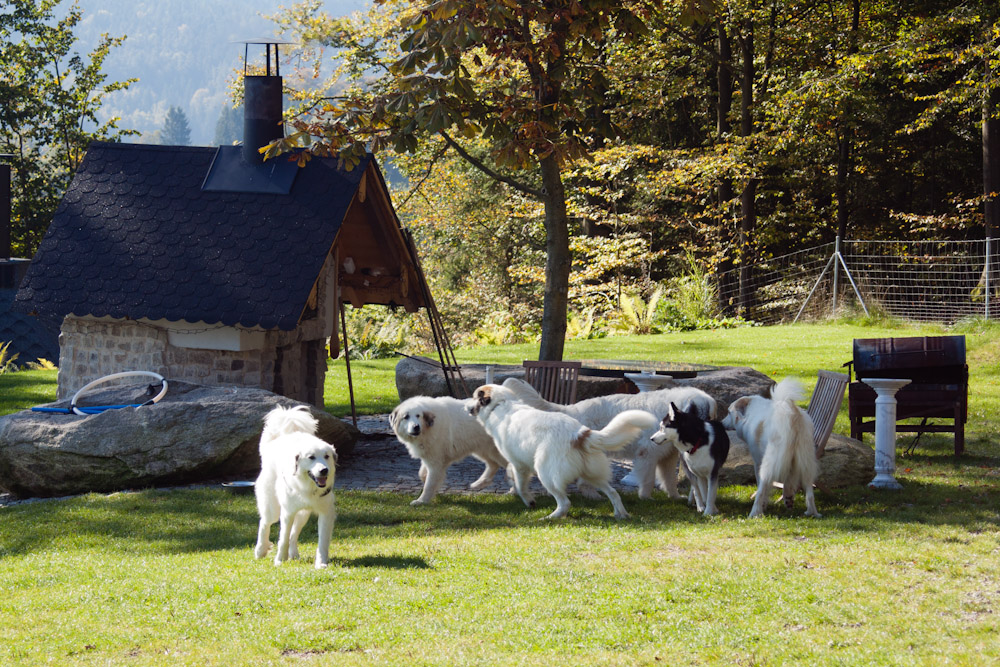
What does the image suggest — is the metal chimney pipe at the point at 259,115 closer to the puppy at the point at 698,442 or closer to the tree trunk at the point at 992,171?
the puppy at the point at 698,442

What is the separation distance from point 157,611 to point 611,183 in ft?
88.1

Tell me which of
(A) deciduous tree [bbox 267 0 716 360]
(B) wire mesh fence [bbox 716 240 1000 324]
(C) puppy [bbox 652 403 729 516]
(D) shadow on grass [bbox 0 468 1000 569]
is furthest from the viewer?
(B) wire mesh fence [bbox 716 240 1000 324]

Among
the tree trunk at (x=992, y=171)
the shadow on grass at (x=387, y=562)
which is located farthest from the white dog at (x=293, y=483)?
the tree trunk at (x=992, y=171)

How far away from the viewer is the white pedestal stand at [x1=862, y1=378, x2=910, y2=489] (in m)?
9.19

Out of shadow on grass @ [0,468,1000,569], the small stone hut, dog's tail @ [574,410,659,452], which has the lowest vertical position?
shadow on grass @ [0,468,1000,569]

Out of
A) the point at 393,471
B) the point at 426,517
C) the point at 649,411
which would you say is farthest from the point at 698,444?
the point at 393,471

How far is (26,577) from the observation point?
6633 mm

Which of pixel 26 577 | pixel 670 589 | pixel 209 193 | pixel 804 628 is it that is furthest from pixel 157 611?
pixel 209 193

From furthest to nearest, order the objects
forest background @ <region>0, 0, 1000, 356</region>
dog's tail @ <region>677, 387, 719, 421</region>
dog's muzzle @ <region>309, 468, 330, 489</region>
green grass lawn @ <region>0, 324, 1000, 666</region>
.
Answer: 1. forest background @ <region>0, 0, 1000, 356</region>
2. dog's tail @ <region>677, 387, 719, 421</region>
3. dog's muzzle @ <region>309, 468, 330, 489</region>
4. green grass lawn @ <region>0, 324, 1000, 666</region>

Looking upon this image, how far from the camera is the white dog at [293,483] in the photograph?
638 centimetres

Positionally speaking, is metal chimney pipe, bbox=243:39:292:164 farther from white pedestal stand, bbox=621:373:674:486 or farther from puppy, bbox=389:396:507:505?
white pedestal stand, bbox=621:373:674:486

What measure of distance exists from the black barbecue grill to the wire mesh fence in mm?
12140

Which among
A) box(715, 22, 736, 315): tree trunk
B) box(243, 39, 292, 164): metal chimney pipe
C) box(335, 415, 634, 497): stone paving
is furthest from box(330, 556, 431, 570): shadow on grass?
box(715, 22, 736, 315): tree trunk

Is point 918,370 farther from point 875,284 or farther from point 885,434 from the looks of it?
point 875,284
